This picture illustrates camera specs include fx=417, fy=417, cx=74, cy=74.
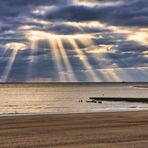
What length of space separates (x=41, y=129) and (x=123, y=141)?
6.20 meters

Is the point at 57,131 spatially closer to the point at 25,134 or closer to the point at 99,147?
the point at 25,134

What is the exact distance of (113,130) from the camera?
2162 cm

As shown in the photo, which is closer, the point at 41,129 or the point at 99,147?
the point at 99,147

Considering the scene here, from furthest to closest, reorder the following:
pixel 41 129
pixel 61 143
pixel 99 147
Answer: pixel 41 129
pixel 61 143
pixel 99 147

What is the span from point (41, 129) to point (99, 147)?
6.99 m

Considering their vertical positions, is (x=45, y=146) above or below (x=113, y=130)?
above

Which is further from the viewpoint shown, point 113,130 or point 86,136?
point 113,130

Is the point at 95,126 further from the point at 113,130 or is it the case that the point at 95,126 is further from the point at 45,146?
the point at 45,146

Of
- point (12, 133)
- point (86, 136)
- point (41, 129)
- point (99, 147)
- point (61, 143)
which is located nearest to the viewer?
point (99, 147)

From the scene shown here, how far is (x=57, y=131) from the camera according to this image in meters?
21.5

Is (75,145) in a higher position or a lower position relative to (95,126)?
higher

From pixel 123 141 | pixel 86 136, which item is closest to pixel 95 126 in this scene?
pixel 86 136

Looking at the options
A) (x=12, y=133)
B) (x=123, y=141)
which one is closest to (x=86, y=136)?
(x=123, y=141)

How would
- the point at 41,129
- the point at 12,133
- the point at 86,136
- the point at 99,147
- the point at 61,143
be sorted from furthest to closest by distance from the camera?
the point at 41,129 → the point at 12,133 → the point at 86,136 → the point at 61,143 → the point at 99,147
